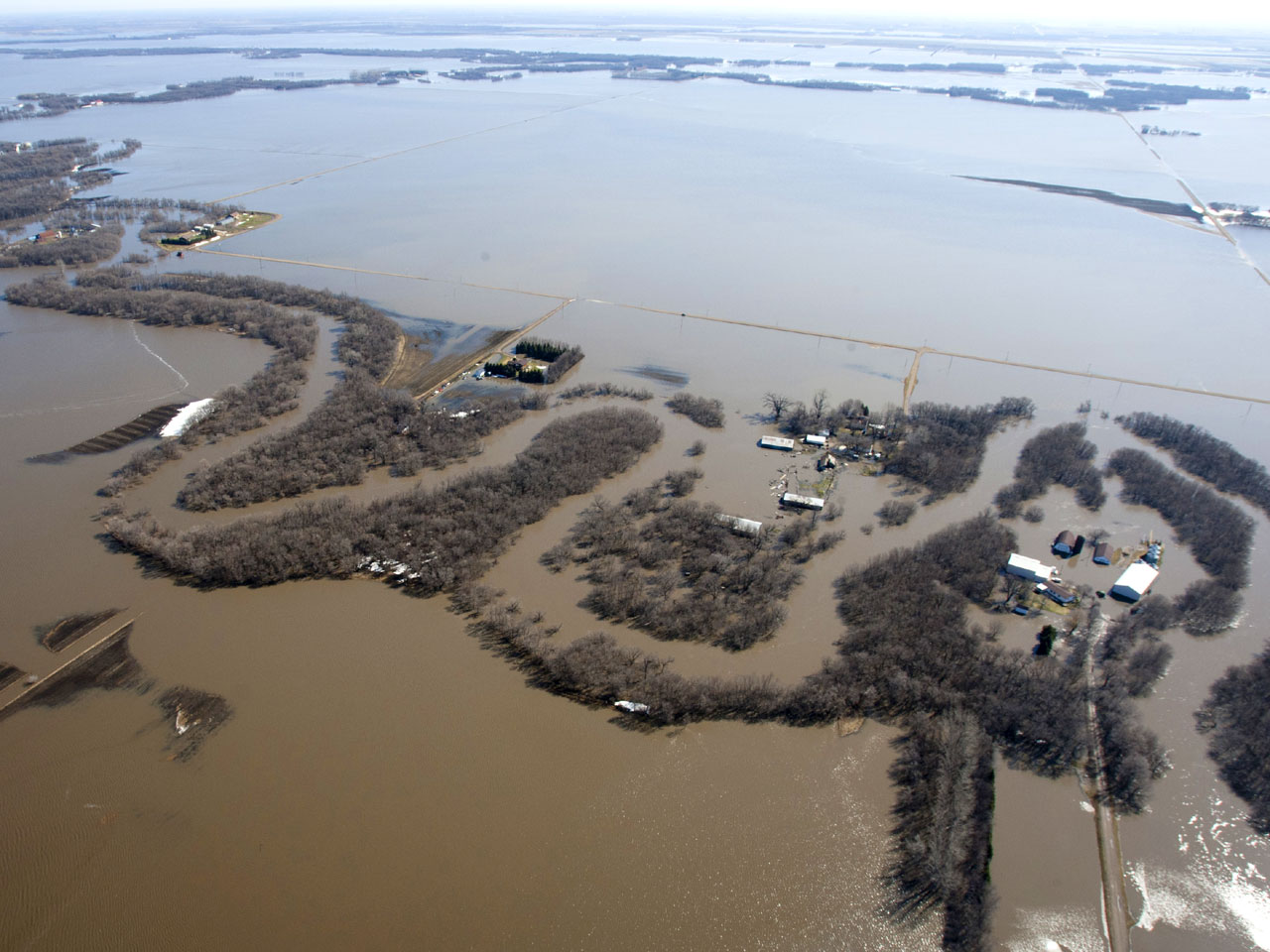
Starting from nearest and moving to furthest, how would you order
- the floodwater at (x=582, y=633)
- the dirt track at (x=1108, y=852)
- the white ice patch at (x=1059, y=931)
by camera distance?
the white ice patch at (x=1059, y=931) < the dirt track at (x=1108, y=852) < the floodwater at (x=582, y=633)

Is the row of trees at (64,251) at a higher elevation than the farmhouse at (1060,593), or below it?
higher

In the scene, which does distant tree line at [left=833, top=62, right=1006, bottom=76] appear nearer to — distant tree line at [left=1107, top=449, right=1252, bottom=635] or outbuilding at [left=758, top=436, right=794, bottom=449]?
distant tree line at [left=1107, top=449, right=1252, bottom=635]

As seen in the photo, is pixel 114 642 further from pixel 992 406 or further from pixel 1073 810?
pixel 992 406

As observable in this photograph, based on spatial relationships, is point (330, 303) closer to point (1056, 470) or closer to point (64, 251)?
point (64, 251)

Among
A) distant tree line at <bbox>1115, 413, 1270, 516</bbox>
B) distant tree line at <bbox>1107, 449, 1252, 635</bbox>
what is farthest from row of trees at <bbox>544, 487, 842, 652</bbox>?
distant tree line at <bbox>1115, 413, 1270, 516</bbox>

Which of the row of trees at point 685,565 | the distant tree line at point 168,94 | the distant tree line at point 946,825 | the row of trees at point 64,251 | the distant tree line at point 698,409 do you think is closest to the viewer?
the distant tree line at point 946,825

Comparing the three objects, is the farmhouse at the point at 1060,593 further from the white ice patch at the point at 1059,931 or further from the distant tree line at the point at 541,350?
the distant tree line at the point at 541,350

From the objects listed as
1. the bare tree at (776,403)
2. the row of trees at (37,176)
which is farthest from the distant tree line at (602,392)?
the row of trees at (37,176)
